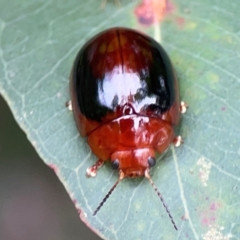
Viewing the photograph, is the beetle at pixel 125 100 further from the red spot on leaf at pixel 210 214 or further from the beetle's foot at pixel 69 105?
the red spot on leaf at pixel 210 214

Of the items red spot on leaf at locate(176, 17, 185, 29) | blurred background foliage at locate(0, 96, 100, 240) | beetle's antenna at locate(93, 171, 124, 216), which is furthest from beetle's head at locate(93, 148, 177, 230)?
blurred background foliage at locate(0, 96, 100, 240)

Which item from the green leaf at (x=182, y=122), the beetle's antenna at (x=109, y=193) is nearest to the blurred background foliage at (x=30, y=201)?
the green leaf at (x=182, y=122)

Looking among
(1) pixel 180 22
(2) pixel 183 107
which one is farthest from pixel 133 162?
(1) pixel 180 22

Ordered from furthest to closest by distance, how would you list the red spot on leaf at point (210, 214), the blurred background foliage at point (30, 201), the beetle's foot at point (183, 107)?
the blurred background foliage at point (30, 201) < the beetle's foot at point (183, 107) < the red spot on leaf at point (210, 214)

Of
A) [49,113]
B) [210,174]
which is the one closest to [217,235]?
[210,174]

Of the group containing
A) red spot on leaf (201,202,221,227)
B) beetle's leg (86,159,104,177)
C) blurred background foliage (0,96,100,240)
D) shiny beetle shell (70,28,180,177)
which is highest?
shiny beetle shell (70,28,180,177)

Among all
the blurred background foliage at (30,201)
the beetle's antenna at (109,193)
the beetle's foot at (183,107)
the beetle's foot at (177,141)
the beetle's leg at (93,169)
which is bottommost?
the blurred background foliage at (30,201)

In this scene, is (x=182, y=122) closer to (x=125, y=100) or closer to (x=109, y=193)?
(x=125, y=100)

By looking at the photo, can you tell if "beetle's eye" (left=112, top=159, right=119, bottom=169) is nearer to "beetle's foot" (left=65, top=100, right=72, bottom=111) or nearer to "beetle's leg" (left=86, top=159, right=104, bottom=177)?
"beetle's leg" (left=86, top=159, right=104, bottom=177)
